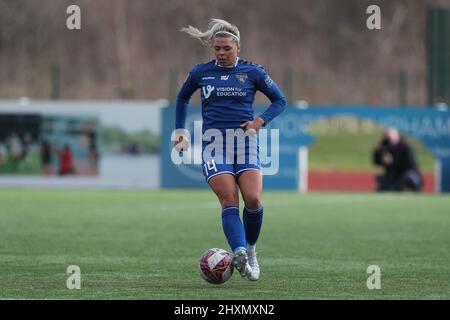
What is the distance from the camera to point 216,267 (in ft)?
31.9

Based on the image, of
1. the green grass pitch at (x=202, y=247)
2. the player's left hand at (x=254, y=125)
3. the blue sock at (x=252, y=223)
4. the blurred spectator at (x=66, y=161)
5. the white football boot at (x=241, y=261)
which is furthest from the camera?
the blurred spectator at (x=66, y=161)

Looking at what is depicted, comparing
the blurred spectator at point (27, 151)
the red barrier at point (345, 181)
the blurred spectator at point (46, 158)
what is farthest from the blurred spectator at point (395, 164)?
the blurred spectator at point (27, 151)

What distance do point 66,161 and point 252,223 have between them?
17.2 metres

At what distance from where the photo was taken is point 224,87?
10.1 meters

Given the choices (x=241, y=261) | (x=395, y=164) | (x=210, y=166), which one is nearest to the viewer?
(x=241, y=261)

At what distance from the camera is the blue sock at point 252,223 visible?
33.4ft

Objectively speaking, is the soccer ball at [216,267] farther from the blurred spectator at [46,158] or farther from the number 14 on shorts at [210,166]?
the blurred spectator at [46,158]

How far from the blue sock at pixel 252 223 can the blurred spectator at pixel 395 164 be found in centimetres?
1636

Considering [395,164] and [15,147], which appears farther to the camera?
[15,147]

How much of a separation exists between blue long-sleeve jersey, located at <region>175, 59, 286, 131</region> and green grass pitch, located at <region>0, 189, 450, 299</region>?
127 centimetres

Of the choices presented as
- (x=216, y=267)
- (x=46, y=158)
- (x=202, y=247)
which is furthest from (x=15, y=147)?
(x=216, y=267)

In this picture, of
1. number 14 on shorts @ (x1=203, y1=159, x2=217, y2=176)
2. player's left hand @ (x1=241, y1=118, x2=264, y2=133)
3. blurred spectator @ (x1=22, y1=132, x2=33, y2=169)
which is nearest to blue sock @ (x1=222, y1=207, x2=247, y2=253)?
number 14 on shorts @ (x1=203, y1=159, x2=217, y2=176)

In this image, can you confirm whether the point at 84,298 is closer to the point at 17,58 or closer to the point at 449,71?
the point at 449,71

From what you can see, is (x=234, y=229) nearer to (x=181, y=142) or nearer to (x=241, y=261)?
(x=241, y=261)
